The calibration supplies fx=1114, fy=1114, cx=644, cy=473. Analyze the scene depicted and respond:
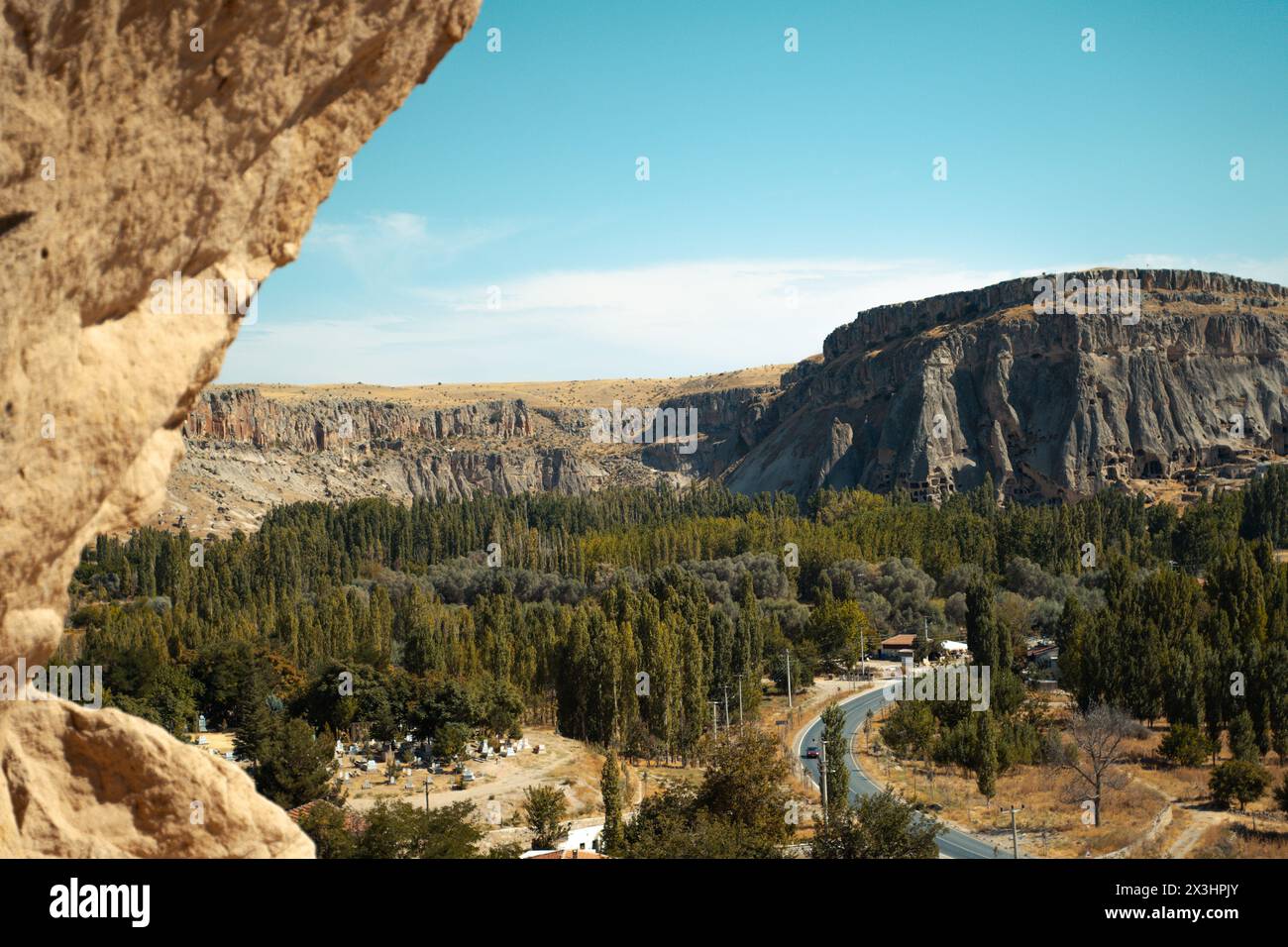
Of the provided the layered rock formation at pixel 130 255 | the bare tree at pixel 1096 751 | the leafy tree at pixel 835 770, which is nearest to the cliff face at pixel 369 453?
the bare tree at pixel 1096 751

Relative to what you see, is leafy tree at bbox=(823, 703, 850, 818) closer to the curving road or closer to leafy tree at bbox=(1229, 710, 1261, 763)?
the curving road

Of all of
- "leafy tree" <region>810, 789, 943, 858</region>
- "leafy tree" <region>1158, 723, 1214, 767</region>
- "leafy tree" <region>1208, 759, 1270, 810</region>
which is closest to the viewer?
"leafy tree" <region>810, 789, 943, 858</region>

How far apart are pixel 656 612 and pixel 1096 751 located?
57.9ft

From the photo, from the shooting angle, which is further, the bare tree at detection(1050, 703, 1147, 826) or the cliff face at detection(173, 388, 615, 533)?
the cliff face at detection(173, 388, 615, 533)

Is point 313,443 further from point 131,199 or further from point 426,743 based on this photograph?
point 131,199

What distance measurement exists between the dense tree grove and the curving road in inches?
131

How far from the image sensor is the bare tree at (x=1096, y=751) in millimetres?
32125

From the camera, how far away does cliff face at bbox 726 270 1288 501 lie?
346 feet

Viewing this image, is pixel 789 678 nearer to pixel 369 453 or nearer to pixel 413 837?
pixel 413 837

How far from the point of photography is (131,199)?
4.02 meters

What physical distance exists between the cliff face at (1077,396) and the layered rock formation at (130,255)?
349 ft

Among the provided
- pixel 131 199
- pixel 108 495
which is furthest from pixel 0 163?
pixel 108 495

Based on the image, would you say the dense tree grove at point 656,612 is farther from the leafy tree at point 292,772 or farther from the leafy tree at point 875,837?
the leafy tree at point 875,837

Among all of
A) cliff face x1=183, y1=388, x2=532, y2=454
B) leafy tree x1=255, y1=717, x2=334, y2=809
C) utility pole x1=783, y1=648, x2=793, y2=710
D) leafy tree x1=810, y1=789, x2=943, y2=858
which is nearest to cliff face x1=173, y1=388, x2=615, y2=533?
cliff face x1=183, y1=388, x2=532, y2=454
